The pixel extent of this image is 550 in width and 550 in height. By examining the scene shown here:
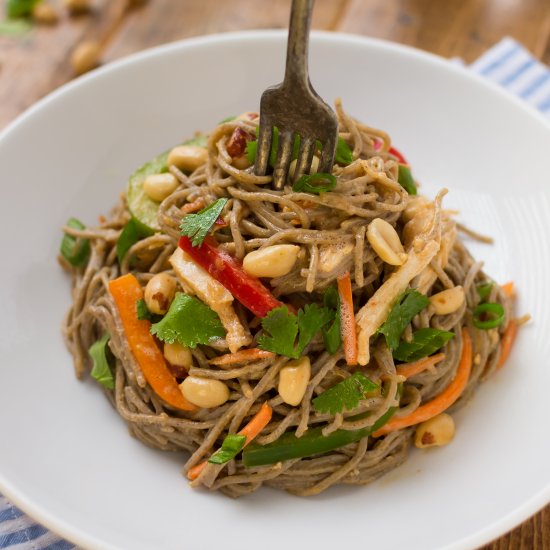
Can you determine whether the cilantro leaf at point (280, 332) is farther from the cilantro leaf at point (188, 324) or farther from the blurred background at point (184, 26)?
the blurred background at point (184, 26)

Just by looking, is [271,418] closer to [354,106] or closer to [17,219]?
[17,219]

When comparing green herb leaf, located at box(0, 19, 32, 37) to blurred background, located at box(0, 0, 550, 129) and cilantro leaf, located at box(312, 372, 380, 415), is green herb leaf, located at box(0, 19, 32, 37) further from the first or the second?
cilantro leaf, located at box(312, 372, 380, 415)

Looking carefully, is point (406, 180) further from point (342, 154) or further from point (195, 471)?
point (195, 471)

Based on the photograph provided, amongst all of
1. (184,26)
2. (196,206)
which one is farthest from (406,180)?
(184,26)

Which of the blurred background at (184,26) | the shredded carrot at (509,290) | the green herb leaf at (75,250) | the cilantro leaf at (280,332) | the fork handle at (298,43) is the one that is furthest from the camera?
the blurred background at (184,26)

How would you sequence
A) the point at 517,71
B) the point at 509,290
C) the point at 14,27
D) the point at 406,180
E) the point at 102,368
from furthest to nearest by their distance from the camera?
the point at 14,27 < the point at 517,71 < the point at 509,290 < the point at 406,180 < the point at 102,368

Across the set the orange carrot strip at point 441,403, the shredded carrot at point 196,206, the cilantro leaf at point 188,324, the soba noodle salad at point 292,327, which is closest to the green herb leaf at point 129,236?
the soba noodle salad at point 292,327

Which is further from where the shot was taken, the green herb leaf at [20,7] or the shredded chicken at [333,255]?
the green herb leaf at [20,7]
